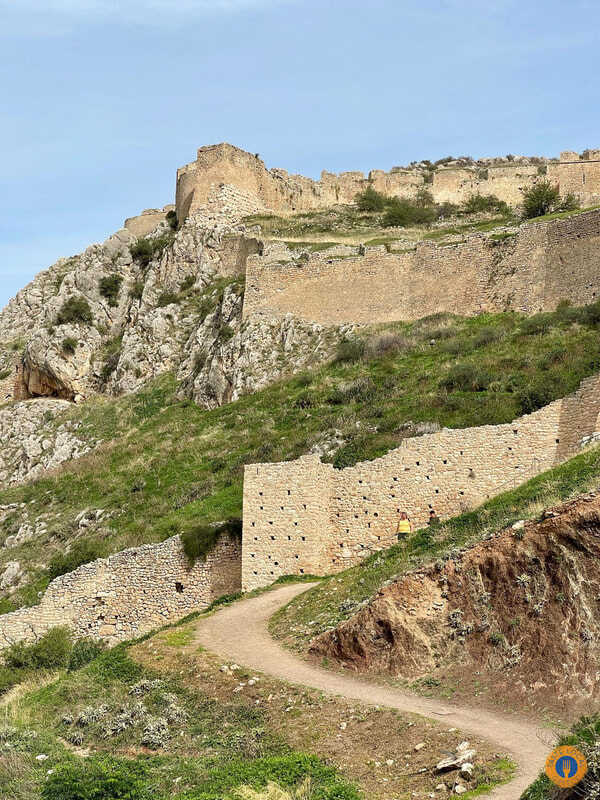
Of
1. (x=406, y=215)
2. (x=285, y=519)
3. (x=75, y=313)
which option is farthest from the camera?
(x=406, y=215)

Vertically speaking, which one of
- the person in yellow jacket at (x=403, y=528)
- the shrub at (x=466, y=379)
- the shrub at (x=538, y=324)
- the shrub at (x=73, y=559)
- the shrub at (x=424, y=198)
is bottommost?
the shrub at (x=73, y=559)

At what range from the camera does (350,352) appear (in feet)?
106

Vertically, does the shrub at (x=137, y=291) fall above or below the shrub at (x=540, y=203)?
below

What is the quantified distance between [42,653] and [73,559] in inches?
154

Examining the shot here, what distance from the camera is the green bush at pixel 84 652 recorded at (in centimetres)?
1902

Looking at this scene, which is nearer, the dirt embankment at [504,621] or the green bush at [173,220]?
the dirt embankment at [504,621]

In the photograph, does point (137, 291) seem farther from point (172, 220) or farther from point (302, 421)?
point (302, 421)

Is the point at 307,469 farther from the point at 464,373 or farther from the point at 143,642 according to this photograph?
the point at 464,373

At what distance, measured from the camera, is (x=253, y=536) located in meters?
19.9

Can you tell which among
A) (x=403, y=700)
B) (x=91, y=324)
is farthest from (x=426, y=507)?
(x=91, y=324)

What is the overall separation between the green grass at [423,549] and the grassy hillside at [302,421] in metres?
4.02

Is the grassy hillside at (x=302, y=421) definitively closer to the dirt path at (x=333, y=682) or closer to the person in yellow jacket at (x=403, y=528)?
the person in yellow jacket at (x=403, y=528)

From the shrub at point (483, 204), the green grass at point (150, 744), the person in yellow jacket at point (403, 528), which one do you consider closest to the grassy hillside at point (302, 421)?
the person in yellow jacket at point (403, 528)

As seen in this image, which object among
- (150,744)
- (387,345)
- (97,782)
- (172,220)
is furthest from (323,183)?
(97,782)
